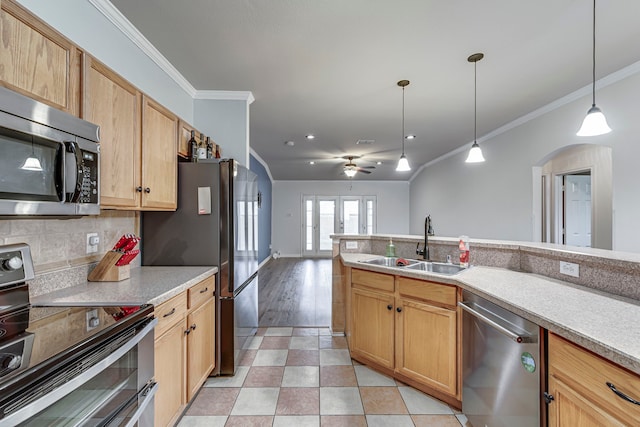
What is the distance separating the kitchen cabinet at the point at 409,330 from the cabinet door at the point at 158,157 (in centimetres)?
165

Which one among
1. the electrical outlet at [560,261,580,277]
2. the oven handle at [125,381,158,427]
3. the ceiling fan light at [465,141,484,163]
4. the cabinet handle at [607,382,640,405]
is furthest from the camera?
the ceiling fan light at [465,141,484,163]

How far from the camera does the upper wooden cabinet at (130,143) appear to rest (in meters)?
1.42

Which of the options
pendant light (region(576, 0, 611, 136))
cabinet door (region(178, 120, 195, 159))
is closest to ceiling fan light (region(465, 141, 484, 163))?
pendant light (region(576, 0, 611, 136))

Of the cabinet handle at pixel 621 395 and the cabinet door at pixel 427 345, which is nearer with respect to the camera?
the cabinet handle at pixel 621 395

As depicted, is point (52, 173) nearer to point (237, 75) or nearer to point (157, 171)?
point (157, 171)

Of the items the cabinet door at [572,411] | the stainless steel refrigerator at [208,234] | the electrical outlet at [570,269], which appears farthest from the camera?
the stainless steel refrigerator at [208,234]

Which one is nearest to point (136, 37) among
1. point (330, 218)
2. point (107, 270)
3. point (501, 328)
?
point (107, 270)

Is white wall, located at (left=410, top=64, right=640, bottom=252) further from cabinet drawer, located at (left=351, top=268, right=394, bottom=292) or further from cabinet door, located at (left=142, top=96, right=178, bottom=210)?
cabinet door, located at (left=142, top=96, right=178, bottom=210)

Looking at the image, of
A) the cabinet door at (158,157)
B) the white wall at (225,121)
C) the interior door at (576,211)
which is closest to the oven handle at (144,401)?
the cabinet door at (158,157)

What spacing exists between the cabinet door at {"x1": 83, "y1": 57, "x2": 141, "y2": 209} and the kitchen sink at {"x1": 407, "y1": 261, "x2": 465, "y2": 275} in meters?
2.14

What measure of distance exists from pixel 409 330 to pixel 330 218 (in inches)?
277

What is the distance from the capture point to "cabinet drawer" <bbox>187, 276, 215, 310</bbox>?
5.91 feet

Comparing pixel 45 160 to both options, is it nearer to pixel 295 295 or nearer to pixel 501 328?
pixel 501 328

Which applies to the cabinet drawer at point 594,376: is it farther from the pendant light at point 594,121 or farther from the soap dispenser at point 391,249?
the soap dispenser at point 391,249
